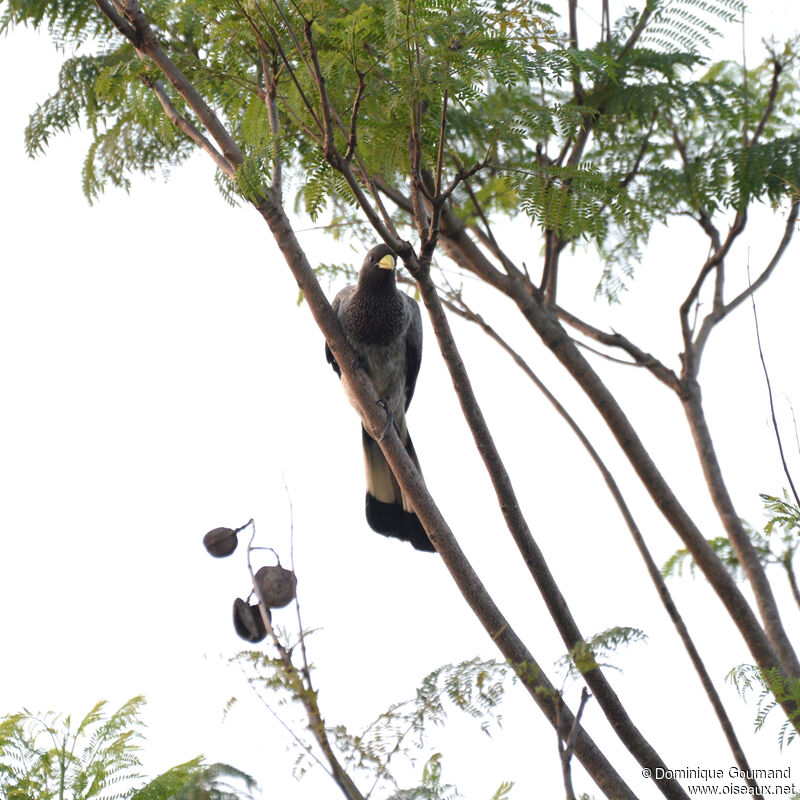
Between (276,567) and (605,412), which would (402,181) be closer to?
(605,412)

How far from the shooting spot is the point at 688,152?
13.4 ft

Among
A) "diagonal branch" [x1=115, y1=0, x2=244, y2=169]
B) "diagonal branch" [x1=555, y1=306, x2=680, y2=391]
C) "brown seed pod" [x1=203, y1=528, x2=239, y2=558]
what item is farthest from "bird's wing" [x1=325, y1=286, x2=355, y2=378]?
"brown seed pod" [x1=203, y1=528, x2=239, y2=558]

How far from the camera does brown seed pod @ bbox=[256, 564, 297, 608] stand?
2.27 m

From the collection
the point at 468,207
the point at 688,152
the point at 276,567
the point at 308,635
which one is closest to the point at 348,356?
the point at 276,567

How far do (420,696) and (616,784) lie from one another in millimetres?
749

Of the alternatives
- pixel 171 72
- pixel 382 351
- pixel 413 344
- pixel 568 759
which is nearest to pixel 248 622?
pixel 568 759

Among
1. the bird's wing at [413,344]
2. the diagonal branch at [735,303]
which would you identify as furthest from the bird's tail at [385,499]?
the diagonal branch at [735,303]

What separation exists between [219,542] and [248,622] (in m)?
0.22

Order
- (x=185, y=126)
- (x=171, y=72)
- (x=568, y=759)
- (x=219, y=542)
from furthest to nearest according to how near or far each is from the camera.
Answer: (x=185, y=126) → (x=171, y=72) → (x=219, y=542) → (x=568, y=759)

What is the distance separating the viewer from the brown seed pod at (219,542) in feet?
7.94

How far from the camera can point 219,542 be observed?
242 cm

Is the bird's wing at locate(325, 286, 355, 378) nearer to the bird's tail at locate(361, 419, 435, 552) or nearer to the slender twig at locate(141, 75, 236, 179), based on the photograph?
the bird's tail at locate(361, 419, 435, 552)

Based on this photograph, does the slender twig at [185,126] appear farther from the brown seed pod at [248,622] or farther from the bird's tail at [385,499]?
the bird's tail at [385,499]

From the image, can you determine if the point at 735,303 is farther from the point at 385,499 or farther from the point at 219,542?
the point at 219,542
